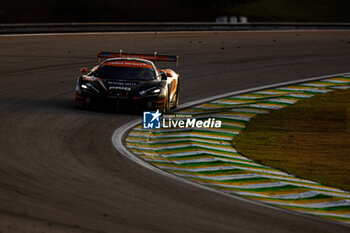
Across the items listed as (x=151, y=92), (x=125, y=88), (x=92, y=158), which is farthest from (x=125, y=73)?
(x=92, y=158)

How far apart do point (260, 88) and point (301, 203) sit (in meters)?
11.4

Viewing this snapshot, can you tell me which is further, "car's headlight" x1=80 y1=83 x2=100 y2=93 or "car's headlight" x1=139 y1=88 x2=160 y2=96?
"car's headlight" x1=139 y1=88 x2=160 y2=96

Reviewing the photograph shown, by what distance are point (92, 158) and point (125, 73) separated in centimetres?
548

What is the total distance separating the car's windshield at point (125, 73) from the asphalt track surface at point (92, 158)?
0.93 metres

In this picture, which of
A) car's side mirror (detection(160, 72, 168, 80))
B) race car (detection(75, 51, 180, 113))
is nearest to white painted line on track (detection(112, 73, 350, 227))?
race car (detection(75, 51, 180, 113))

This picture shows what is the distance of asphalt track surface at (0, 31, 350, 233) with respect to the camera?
8328 mm

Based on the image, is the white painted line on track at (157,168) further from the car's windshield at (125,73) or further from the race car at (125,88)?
the car's windshield at (125,73)

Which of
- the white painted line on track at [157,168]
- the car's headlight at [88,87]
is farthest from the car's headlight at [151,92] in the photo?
the car's headlight at [88,87]

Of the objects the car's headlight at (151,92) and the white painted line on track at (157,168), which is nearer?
the white painted line on track at (157,168)

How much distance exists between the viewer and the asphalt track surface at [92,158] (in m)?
8.33

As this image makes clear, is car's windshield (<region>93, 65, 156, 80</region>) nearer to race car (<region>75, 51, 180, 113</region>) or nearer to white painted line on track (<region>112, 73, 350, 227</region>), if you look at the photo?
race car (<region>75, 51, 180, 113</region>)

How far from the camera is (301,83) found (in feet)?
73.3

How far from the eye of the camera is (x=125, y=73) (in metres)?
17.0

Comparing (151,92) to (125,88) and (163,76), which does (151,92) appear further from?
(163,76)
